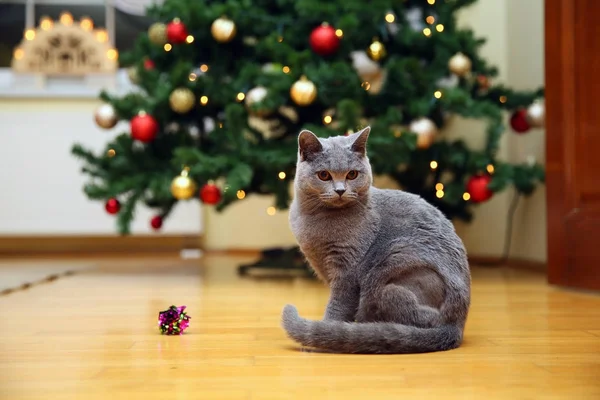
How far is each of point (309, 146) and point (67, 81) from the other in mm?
2904

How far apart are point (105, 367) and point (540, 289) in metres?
1.58

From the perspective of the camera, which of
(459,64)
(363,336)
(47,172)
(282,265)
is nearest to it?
(363,336)

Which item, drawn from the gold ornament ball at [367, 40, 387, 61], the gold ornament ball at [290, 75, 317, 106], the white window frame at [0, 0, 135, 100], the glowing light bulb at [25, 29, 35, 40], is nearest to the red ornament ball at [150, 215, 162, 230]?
the gold ornament ball at [290, 75, 317, 106]

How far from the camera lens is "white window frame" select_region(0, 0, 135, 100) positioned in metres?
3.91

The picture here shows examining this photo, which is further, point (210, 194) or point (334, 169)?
point (210, 194)

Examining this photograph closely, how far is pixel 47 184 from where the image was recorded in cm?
389

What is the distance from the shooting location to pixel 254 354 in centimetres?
135

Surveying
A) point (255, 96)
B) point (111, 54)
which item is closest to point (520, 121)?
point (255, 96)

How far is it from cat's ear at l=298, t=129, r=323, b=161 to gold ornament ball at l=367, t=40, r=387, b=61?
132 centimetres

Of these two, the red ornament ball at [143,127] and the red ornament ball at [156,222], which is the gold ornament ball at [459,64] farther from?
the red ornament ball at [156,222]

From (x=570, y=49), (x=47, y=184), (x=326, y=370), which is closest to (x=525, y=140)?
(x=570, y=49)

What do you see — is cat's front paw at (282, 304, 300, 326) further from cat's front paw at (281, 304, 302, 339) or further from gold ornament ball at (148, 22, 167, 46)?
gold ornament ball at (148, 22, 167, 46)

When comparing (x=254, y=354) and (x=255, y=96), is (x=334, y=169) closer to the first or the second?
(x=254, y=354)

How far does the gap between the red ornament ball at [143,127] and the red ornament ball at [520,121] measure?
1.38 meters
